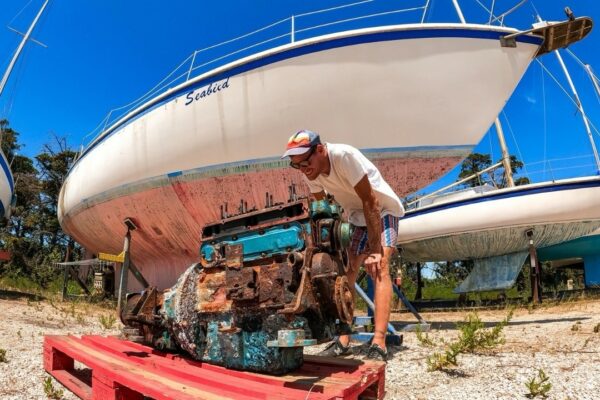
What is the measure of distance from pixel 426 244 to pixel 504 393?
350 inches

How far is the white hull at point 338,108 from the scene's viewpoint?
4.84 m

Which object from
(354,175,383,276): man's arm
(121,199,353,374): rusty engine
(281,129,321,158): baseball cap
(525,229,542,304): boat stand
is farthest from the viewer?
(525,229,542,304): boat stand

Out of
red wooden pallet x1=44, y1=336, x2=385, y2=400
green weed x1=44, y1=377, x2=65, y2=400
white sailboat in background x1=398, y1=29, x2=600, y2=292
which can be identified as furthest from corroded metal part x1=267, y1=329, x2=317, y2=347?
white sailboat in background x1=398, y1=29, x2=600, y2=292

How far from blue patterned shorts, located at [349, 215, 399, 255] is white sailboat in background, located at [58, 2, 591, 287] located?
6.93 feet

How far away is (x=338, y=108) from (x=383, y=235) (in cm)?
285

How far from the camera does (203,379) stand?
5.24 feet

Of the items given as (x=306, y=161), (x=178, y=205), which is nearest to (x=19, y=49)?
(x=178, y=205)

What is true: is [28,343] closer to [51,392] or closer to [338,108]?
[51,392]

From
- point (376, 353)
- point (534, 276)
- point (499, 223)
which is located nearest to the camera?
point (376, 353)

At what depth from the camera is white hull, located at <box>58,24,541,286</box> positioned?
4844 mm

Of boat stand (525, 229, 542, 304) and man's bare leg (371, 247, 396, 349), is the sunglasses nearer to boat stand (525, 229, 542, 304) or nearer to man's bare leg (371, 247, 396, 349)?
man's bare leg (371, 247, 396, 349)

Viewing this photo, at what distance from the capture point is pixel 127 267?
6.57m

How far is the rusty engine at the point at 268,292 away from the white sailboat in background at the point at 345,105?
7.44 ft

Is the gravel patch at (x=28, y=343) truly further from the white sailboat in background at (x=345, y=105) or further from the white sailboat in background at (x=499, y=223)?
the white sailboat in background at (x=499, y=223)
